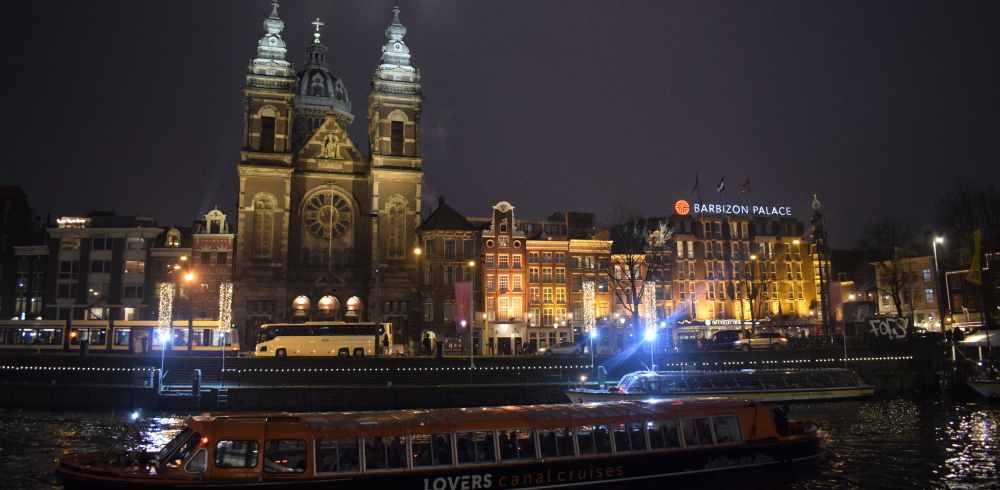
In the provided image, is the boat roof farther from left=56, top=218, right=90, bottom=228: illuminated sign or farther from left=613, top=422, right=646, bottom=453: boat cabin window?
left=56, top=218, right=90, bottom=228: illuminated sign

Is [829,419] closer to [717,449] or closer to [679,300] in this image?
[717,449]

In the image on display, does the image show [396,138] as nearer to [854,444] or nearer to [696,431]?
[854,444]

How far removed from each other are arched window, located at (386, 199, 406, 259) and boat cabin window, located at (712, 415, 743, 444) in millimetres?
58468

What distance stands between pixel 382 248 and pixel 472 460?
6049 cm

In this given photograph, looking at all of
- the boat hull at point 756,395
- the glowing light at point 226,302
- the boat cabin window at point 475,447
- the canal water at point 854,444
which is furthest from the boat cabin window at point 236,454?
the glowing light at point 226,302

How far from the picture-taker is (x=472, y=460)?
816 inches

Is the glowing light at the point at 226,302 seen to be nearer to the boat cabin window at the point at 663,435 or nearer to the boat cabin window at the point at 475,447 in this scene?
the boat cabin window at the point at 475,447

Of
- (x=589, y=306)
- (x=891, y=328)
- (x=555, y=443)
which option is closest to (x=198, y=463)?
(x=555, y=443)

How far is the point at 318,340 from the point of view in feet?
207

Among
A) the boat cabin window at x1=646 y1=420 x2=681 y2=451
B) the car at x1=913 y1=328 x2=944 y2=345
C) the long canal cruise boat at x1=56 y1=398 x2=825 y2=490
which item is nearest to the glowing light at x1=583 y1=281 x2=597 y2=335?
the car at x1=913 y1=328 x2=944 y2=345

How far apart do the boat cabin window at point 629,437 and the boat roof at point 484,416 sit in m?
0.32

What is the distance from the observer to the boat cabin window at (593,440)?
22500 mm

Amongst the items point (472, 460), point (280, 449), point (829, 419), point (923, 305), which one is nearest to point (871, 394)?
point (829, 419)

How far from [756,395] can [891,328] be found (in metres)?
30.4
